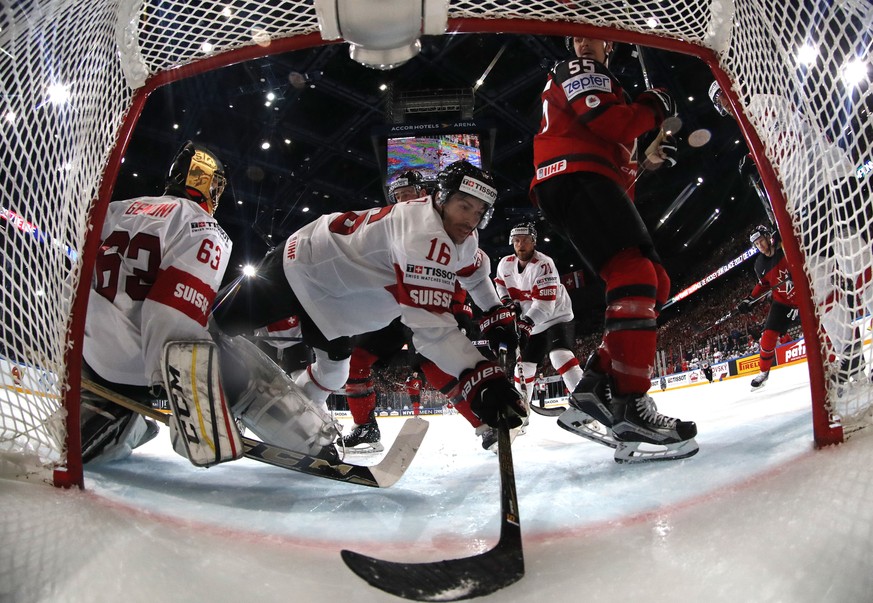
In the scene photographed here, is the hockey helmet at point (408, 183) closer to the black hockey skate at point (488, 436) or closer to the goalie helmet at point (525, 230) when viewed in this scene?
the goalie helmet at point (525, 230)

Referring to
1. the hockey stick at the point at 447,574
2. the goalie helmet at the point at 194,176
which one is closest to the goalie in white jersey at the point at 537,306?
the goalie helmet at the point at 194,176

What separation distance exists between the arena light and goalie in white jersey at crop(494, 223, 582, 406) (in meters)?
3.38

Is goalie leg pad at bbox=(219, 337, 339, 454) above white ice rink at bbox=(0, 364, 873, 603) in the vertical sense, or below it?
above

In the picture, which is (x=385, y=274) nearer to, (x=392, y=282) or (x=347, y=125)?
(x=392, y=282)

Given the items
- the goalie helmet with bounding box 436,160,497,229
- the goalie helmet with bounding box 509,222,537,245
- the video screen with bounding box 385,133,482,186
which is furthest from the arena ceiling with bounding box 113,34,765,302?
the goalie helmet with bounding box 436,160,497,229

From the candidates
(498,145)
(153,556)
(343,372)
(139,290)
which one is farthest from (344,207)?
(153,556)

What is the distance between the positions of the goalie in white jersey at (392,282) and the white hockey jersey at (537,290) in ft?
7.00

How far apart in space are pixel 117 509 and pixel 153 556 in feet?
1.05

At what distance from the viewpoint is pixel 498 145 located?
12133mm

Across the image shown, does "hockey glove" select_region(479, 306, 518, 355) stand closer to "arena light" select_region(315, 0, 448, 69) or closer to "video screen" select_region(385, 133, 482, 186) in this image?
"arena light" select_region(315, 0, 448, 69)

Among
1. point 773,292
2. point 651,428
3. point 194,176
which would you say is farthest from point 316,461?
point 773,292

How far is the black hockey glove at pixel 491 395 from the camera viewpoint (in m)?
1.46

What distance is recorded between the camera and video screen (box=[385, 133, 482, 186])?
8570 mm

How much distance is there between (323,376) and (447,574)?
2118 mm
